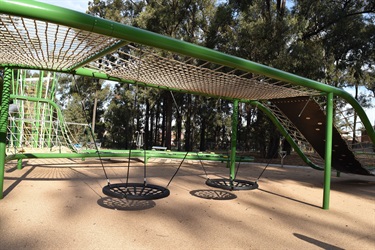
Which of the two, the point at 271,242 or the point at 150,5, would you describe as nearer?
the point at 271,242

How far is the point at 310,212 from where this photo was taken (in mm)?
5145

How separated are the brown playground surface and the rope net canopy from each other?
2.21 m

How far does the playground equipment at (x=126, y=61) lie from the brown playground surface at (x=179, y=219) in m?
0.83

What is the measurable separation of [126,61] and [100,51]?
24.7 inches

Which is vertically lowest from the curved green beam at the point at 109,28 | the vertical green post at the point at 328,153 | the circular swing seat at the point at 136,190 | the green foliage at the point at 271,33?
the circular swing seat at the point at 136,190

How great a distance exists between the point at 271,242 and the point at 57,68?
Answer: 14.2 feet

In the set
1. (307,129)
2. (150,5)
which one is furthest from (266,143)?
(150,5)

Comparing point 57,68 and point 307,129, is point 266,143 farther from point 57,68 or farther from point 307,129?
point 57,68

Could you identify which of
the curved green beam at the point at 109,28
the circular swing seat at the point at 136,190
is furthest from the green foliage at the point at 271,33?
the curved green beam at the point at 109,28

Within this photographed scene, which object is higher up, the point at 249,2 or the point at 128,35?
the point at 249,2

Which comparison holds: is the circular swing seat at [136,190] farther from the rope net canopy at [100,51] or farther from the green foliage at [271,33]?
the green foliage at [271,33]

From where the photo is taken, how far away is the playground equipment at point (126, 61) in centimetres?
268

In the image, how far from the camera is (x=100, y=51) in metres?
3.61

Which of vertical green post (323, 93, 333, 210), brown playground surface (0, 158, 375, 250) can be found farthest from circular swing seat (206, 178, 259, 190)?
vertical green post (323, 93, 333, 210)
